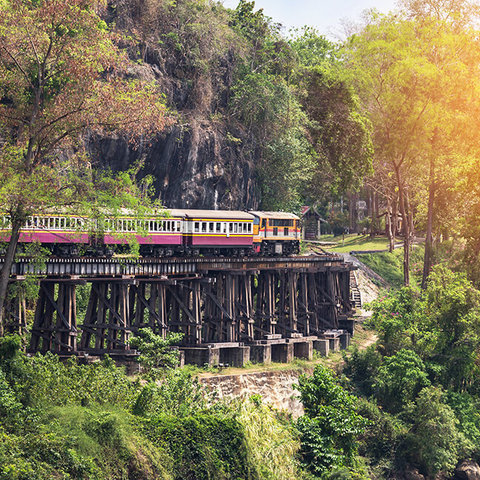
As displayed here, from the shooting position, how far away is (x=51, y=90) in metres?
25.8

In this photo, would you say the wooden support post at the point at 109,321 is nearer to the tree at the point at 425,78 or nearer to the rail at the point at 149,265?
the rail at the point at 149,265

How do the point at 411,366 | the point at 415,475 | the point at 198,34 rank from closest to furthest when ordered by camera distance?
the point at 415,475 → the point at 411,366 → the point at 198,34

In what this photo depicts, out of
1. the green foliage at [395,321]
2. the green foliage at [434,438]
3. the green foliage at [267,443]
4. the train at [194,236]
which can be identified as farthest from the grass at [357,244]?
the green foliage at [267,443]

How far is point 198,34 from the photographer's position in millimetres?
56719

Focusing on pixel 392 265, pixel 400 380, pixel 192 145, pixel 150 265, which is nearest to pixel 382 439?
pixel 400 380

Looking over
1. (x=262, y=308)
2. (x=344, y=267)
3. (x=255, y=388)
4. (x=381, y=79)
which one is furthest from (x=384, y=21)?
(x=255, y=388)

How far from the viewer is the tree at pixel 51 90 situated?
24844 millimetres

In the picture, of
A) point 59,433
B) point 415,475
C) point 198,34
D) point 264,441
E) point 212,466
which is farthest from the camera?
point 198,34

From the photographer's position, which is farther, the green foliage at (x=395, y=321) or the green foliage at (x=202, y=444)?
the green foliage at (x=395, y=321)

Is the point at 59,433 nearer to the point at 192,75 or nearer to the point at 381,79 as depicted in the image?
the point at 192,75

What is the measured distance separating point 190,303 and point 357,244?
38.4m

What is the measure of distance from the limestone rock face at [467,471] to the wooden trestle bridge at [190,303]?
12.7 meters

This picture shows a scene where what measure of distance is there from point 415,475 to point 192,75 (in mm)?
33907

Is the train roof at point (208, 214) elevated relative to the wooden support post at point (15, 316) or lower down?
elevated
